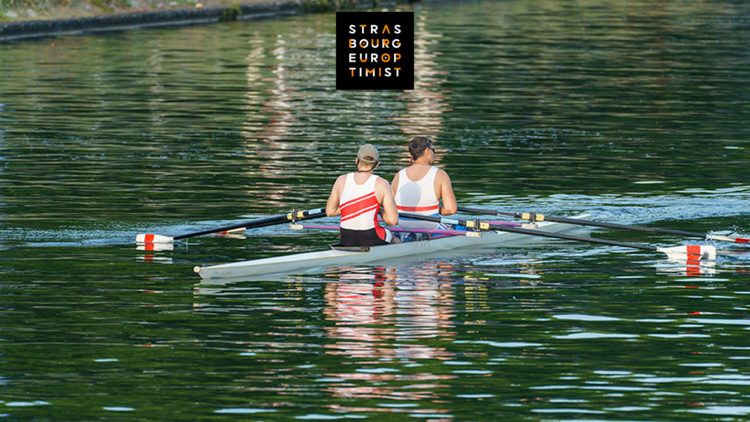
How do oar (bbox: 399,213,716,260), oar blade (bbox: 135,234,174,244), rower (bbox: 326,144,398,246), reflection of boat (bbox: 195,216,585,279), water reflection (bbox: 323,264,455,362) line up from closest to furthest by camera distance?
water reflection (bbox: 323,264,455,362)
reflection of boat (bbox: 195,216,585,279)
rower (bbox: 326,144,398,246)
oar (bbox: 399,213,716,260)
oar blade (bbox: 135,234,174,244)

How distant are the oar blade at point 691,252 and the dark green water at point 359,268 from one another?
1.14ft

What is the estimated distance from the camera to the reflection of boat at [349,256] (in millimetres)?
18797

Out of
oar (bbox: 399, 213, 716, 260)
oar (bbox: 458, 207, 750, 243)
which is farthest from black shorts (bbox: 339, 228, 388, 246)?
oar (bbox: 458, 207, 750, 243)

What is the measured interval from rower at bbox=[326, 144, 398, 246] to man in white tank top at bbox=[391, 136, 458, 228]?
3.25 ft

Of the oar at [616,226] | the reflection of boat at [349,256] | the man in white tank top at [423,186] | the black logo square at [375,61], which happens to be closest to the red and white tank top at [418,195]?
the man in white tank top at [423,186]

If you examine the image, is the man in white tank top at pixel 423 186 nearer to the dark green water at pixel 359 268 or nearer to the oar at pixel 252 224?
the dark green water at pixel 359 268

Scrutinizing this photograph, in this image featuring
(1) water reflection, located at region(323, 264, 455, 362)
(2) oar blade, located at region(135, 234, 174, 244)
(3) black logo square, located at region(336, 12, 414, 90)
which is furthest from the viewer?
(3) black logo square, located at region(336, 12, 414, 90)

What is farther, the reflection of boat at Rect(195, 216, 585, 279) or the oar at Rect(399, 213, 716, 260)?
the oar at Rect(399, 213, 716, 260)

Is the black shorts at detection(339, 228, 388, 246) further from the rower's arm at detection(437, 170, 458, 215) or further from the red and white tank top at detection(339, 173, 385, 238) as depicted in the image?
the rower's arm at detection(437, 170, 458, 215)

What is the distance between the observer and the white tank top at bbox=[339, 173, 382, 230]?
19469 millimetres

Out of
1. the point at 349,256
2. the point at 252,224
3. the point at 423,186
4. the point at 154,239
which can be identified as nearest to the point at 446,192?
the point at 423,186

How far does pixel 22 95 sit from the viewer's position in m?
42.4

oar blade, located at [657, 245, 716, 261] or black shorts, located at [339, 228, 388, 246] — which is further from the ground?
black shorts, located at [339, 228, 388, 246]

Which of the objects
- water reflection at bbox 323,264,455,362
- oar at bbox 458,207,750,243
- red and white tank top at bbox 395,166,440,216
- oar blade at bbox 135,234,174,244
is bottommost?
water reflection at bbox 323,264,455,362
